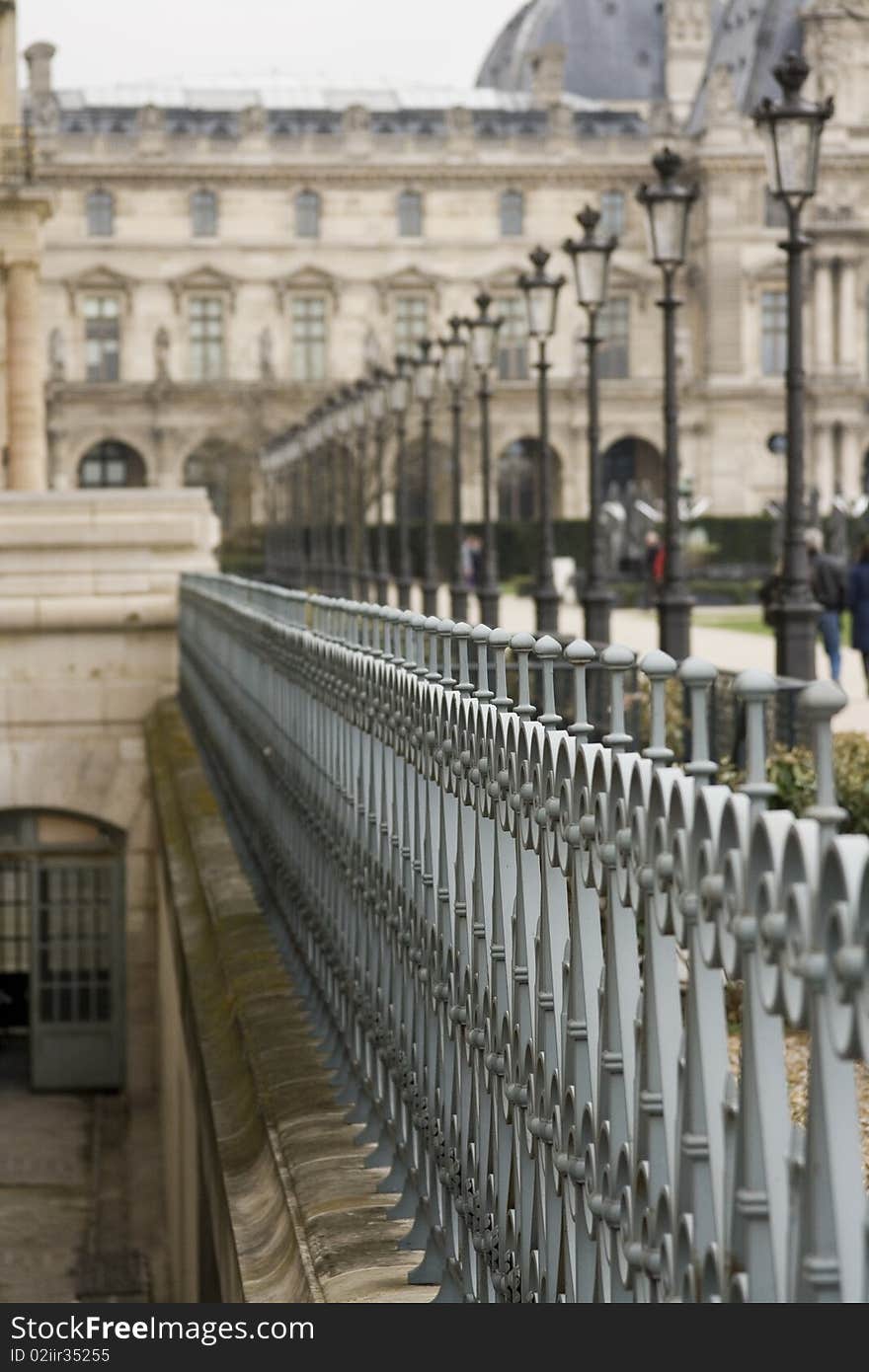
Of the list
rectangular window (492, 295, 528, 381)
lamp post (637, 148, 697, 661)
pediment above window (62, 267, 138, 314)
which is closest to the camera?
lamp post (637, 148, 697, 661)

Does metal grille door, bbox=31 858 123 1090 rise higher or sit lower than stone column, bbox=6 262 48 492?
lower

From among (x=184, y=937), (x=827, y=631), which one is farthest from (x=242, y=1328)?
(x=827, y=631)


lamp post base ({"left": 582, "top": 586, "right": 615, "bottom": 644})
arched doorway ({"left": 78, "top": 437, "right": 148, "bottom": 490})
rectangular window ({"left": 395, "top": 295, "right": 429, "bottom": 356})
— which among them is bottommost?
lamp post base ({"left": 582, "top": 586, "right": 615, "bottom": 644})

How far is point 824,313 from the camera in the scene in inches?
3383

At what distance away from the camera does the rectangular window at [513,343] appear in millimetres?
87188

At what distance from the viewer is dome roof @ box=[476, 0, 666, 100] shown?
354 feet

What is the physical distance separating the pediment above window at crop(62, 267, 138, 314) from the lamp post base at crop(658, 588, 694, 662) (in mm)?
65825

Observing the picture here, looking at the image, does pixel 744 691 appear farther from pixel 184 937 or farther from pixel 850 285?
pixel 850 285

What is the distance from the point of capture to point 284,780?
7625 mm

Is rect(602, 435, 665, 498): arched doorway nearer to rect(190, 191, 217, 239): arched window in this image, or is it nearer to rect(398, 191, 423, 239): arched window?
rect(398, 191, 423, 239): arched window

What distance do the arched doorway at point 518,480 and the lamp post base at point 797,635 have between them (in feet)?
227

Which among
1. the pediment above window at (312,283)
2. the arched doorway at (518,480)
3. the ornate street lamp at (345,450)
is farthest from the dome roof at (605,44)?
the ornate street lamp at (345,450)

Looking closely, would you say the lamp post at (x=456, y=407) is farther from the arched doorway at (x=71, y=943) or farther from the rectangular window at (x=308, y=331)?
the rectangular window at (x=308, y=331)

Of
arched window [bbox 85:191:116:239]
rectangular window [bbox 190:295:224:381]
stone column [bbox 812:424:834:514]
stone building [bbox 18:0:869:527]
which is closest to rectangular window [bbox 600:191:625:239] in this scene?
stone building [bbox 18:0:869:527]
